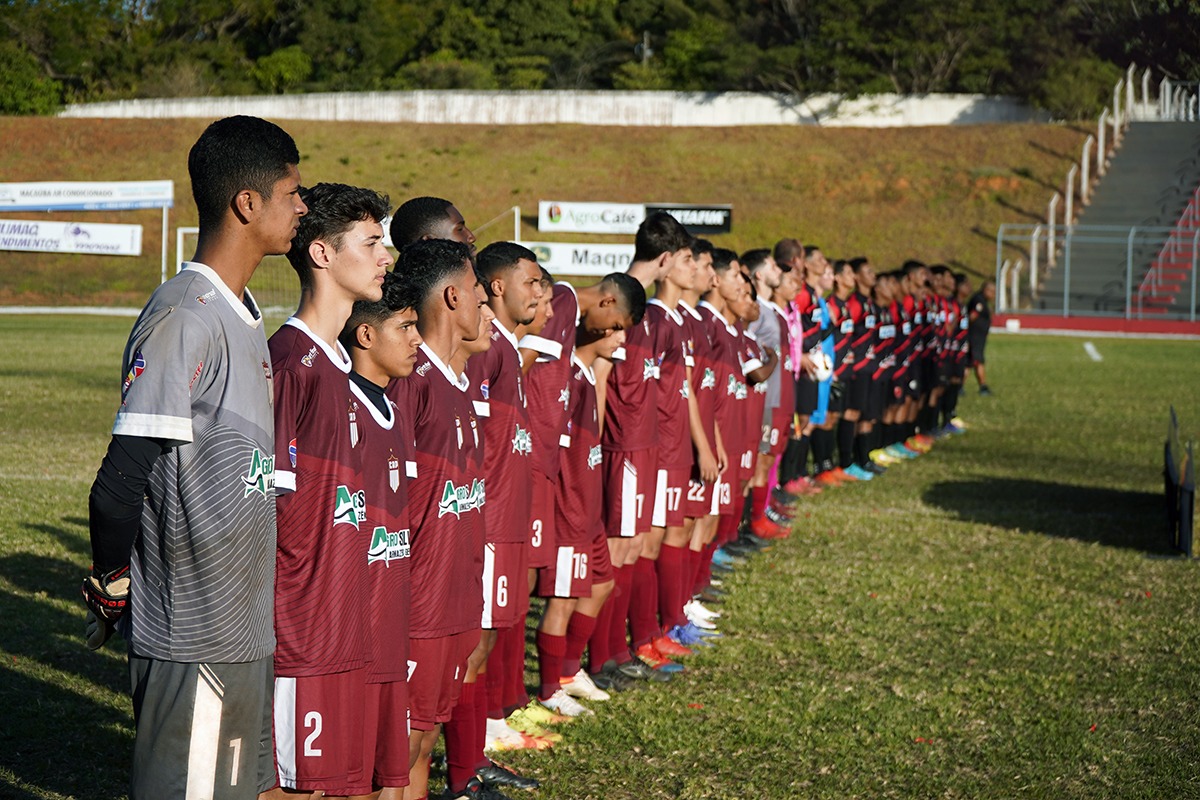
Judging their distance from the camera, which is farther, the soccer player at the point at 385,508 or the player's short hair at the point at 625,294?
the player's short hair at the point at 625,294

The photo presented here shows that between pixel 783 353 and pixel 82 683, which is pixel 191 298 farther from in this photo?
pixel 783 353

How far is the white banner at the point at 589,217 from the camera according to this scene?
40344mm

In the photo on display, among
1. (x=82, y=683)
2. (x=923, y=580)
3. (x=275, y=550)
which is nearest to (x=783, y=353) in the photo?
(x=923, y=580)

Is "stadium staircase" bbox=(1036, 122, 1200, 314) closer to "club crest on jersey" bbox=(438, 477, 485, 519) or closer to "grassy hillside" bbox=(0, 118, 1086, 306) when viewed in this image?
"grassy hillside" bbox=(0, 118, 1086, 306)

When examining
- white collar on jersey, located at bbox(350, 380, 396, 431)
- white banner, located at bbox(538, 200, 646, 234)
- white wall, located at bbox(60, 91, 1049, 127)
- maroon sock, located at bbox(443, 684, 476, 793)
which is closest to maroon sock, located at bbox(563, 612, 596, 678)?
maroon sock, located at bbox(443, 684, 476, 793)

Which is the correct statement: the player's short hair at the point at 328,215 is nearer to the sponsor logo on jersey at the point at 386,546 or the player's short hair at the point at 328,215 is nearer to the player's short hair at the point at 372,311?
the player's short hair at the point at 372,311

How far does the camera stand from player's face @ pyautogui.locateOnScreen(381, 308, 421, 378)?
4.06 metres

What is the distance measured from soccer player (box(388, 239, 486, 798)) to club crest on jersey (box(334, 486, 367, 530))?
766mm

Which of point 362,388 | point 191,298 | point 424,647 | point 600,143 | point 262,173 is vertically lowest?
point 424,647

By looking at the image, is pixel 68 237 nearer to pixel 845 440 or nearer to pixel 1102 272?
pixel 845 440

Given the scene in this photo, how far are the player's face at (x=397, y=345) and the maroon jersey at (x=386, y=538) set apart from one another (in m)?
0.13

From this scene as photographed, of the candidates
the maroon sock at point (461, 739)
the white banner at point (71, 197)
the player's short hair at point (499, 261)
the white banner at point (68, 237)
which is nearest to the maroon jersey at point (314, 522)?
the maroon sock at point (461, 739)

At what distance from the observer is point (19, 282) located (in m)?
34.8

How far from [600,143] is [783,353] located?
45432 mm
